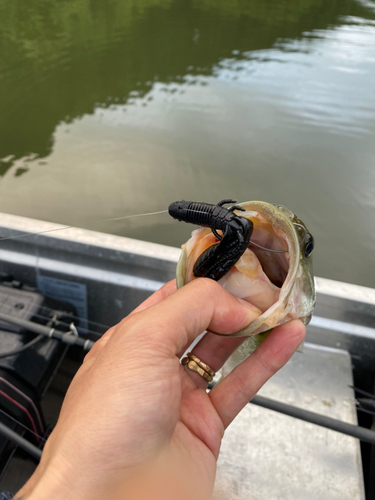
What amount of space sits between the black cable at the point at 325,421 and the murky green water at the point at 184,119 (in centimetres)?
181

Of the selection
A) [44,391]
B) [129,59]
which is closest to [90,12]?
[129,59]

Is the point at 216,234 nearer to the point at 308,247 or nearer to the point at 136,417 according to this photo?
the point at 308,247

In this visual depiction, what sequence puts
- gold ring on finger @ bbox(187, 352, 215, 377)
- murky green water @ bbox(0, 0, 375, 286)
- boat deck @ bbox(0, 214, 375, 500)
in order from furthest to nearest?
murky green water @ bbox(0, 0, 375, 286), boat deck @ bbox(0, 214, 375, 500), gold ring on finger @ bbox(187, 352, 215, 377)

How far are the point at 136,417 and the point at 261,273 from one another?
61 cm

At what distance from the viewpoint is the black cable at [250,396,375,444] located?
1.35 meters

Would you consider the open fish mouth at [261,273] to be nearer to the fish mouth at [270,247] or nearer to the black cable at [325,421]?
the fish mouth at [270,247]

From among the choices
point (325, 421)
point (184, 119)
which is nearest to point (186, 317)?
point (325, 421)

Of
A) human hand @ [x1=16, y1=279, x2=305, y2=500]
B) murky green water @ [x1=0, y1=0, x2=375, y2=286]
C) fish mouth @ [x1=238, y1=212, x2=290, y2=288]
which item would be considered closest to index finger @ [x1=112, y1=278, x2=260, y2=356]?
human hand @ [x1=16, y1=279, x2=305, y2=500]

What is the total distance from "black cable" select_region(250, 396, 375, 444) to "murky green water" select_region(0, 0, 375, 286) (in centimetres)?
181

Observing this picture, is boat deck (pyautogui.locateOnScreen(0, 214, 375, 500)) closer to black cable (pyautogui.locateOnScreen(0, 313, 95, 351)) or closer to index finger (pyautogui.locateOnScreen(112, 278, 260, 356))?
black cable (pyautogui.locateOnScreen(0, 313, 95, 351))

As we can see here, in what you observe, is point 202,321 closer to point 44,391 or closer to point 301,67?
point 44,391

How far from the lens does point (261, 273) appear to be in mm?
1132

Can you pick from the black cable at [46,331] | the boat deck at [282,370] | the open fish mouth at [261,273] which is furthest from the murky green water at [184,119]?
the open fish mouth at [261,273]

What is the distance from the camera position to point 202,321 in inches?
35.2
